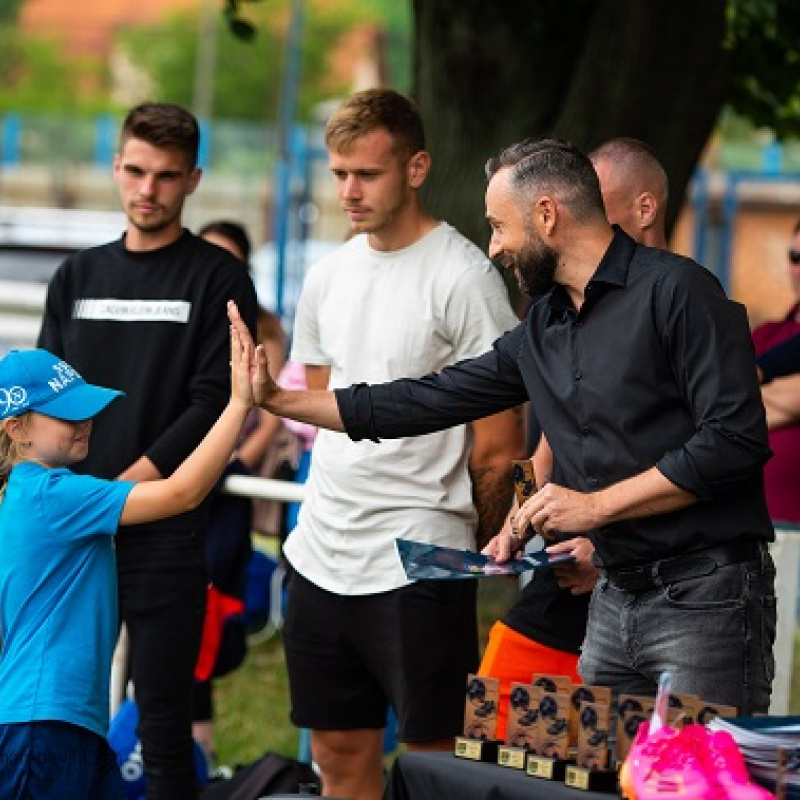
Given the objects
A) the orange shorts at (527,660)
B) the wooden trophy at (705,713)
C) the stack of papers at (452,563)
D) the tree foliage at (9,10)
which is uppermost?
the tree foliage at (9,10)

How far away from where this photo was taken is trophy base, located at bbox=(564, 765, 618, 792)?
12.6 ft

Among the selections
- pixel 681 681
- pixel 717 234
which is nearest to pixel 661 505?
pixel 681 681

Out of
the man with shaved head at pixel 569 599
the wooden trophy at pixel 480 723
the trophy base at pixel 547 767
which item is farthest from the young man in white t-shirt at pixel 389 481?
the trophy base at pixel 547 767

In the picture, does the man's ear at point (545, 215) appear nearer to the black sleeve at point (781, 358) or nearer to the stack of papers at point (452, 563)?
the stack of papers at point (452, 563)

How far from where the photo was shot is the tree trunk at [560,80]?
9.19 metres

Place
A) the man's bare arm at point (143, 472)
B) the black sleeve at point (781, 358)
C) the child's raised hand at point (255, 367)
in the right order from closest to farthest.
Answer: the child's raised hand at point (255, 367), the man's bare arm at point (143, 472), the black sleeve at point (781, 358)

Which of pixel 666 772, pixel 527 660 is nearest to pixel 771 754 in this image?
pixel 666 772

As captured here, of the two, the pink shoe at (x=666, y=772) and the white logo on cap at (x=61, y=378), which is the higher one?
the white logo on cap at (x=61, y=378)

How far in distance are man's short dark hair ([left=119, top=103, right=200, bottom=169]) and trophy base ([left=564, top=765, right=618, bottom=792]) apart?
2.88 meters

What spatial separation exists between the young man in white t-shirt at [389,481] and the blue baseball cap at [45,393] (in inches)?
33.0

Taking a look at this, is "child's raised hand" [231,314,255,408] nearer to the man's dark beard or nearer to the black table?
the man's dark beard

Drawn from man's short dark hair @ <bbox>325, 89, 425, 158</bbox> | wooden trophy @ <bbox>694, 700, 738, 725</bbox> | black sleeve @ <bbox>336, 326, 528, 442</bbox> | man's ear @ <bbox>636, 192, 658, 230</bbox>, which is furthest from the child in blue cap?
wooden trophy @ <bbox>694, 700, 738, 725</bbox>

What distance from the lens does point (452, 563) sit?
487 centimetres

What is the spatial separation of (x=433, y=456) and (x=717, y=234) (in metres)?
21.6
